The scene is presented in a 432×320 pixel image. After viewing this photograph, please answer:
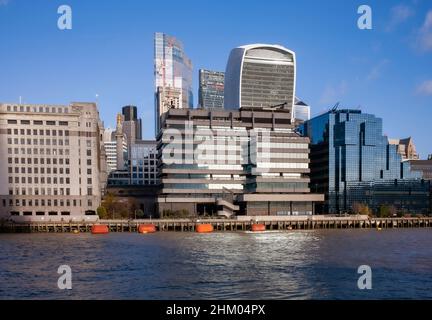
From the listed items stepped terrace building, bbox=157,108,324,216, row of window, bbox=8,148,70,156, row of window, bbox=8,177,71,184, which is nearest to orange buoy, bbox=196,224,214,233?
stepped terrace building, bbox=157,108,324,216

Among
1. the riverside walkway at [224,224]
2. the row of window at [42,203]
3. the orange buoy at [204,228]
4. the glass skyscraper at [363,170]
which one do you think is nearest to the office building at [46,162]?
the row of window at [42,203]

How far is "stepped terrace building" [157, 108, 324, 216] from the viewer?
147 m

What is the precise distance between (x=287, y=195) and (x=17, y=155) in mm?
76230

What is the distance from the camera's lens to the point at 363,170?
176 m

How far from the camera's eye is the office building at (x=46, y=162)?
140500 mm

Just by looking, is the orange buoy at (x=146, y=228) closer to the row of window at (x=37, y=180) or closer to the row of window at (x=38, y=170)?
the row of window at (x=37, y=180)

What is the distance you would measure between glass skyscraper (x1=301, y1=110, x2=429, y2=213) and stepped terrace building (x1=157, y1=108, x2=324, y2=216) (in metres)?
29.0

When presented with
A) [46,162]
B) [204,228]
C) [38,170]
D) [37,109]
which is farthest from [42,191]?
[204,228]

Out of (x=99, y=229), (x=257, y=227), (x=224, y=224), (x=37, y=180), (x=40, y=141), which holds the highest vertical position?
(x=40, y=141)

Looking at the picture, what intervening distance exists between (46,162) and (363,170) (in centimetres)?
10322

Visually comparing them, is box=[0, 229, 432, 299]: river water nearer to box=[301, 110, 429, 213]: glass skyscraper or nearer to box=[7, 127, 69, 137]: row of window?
box=[7, 127, 69, 137]: row of window

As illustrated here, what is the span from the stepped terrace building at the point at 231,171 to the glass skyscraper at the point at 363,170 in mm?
28994

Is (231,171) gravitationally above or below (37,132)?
below

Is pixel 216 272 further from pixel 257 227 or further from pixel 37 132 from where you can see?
pixel 37 132
